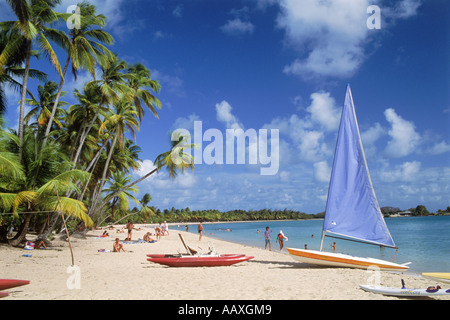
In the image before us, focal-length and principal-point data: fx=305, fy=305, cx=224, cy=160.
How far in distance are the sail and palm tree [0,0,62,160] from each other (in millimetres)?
13650

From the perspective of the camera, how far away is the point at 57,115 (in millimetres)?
24438

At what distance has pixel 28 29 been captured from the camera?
1356cm

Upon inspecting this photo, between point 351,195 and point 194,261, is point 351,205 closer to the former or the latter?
point 351,195

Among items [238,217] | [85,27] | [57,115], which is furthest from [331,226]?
[238,217]

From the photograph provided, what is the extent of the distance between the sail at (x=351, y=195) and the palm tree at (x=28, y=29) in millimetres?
13650

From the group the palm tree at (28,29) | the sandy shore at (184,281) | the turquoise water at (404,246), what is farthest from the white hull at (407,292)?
the palm tree at (28,29)

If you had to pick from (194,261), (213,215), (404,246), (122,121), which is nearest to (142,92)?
(122,121)

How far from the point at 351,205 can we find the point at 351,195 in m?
0.34

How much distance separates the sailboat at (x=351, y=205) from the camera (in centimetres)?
1013

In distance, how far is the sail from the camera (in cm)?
1015

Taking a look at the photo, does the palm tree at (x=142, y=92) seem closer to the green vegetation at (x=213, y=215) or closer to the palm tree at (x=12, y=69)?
the palm tree at (x=12, y=69)
